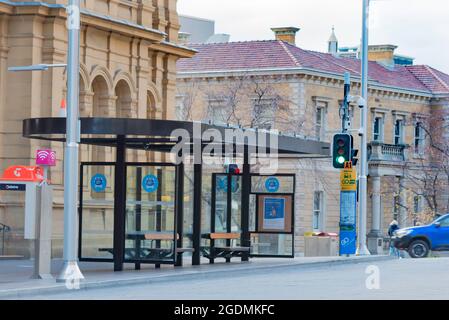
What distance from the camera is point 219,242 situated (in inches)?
1378

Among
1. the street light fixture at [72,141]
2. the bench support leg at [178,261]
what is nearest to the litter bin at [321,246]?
the bench support leg at [178,261]

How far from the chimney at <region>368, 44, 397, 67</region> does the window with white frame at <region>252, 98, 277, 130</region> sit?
55.1ft

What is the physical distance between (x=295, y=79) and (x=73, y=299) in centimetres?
4575

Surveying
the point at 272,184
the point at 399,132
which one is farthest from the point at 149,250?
the point at 399,132

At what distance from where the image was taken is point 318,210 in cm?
6862

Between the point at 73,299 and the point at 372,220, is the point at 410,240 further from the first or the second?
the point at 372,220

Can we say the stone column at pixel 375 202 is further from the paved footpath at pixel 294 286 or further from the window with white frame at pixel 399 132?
the paved footpath at pixel 294 286

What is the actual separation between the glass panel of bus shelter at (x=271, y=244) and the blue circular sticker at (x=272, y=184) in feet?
4.08

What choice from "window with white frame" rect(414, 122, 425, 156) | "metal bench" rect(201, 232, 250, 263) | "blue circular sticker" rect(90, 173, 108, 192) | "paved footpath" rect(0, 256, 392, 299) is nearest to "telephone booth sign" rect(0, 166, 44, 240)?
"paved footpath" rect(0, 256, 392, 299)

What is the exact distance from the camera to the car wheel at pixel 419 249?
44344 mm

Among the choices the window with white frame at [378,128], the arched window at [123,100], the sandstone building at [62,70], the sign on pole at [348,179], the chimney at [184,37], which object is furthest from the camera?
the window with white frame at [378,128]

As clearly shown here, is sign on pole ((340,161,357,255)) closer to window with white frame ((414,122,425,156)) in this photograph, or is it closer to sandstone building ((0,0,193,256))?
sandstone building ((0,0,193,256))

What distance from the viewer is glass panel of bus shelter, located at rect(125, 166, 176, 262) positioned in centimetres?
3022

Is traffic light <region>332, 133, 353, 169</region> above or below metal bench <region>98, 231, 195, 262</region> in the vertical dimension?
above
